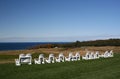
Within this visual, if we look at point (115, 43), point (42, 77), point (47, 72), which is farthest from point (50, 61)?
point (115, 43)

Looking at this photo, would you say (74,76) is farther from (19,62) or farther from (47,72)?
(19,62)

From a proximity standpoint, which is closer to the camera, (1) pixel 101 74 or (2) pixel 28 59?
(1) pixel 101 74

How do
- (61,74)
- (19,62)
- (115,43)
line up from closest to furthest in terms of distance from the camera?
(61,74), (19,62), (115,43)

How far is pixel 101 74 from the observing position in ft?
56.2

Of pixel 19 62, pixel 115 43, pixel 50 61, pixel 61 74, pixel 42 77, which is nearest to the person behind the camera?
pixel 42 77

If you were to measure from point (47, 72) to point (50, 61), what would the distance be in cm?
669

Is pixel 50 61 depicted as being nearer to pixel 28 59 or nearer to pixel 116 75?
pixel 28 59

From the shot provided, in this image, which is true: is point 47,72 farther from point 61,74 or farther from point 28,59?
point 28,59

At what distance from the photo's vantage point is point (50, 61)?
2417cm

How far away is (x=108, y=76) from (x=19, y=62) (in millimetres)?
8240

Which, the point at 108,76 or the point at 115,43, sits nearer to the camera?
the point at 108,76

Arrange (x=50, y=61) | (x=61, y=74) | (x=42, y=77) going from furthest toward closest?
(x=50, y=61) < (x=61, y=74) < (x=42, y=77)

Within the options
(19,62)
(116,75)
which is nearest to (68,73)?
(116,75)

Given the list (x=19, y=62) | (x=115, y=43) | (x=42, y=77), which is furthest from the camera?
(x=115, y=43)
